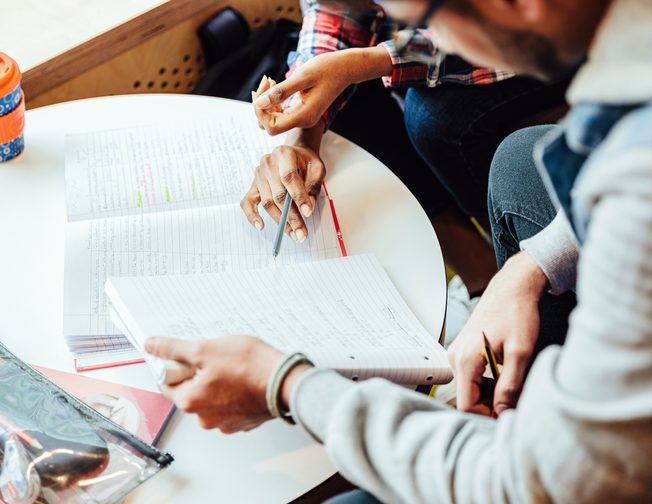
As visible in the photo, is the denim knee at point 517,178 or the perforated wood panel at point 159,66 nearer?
the denim knee at point 517,178

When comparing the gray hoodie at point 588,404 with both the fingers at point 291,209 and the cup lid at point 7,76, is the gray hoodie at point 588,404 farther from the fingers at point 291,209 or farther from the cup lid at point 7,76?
the cup lid at point 7,76

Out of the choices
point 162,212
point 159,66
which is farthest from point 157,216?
point 159,66

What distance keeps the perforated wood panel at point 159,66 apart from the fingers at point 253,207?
628 mm

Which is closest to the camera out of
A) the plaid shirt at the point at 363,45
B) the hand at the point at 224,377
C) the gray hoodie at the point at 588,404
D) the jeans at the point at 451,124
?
the gray hoodie at the point at 588,404

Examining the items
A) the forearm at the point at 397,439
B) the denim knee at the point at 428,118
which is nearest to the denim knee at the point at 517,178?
the denim knee at the point at 428,118

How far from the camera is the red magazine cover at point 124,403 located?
85cm

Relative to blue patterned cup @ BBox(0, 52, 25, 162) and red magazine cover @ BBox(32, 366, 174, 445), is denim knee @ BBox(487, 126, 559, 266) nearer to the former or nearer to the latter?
red magazine cover @ BBox(32, 366, 174, 445)

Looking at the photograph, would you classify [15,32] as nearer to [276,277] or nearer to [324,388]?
[276,277]

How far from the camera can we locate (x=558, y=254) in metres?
0.96

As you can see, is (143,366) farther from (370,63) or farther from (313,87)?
(370,63)

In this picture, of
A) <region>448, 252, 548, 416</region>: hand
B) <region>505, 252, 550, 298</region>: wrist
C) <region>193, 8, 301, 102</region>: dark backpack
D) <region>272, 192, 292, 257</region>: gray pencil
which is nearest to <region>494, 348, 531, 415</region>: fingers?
<region>448, 252, 548, 416</region>: hand

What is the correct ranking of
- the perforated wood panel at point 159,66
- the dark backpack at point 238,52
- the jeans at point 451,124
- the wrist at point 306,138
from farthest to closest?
the dark backpack at point 238,52 → the perforated wood panel at point 159,66 → the jeans at point 451,124 → the wrist at point 306,138

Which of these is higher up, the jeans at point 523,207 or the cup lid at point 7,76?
the cup lid at point 7,76

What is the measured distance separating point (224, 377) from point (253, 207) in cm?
35
